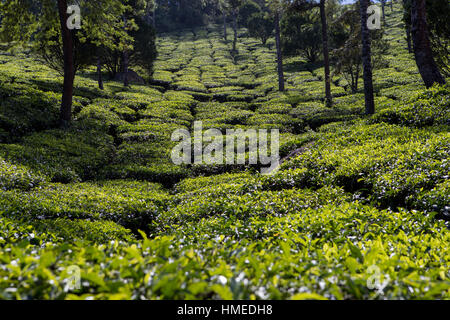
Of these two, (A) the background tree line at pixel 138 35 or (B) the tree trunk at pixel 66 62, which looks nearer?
(A) the background tree line at pixel 138 35

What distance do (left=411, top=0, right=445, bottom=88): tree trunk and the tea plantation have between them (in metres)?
1.33

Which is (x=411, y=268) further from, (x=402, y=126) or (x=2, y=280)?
(x=402, y=126)

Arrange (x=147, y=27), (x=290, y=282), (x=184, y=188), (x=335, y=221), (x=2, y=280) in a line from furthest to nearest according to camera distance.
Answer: (x=147, y=27) < (x=184, y=188) < (x=335, y=221) < (x=290, y=282) < (x=2, y=280)

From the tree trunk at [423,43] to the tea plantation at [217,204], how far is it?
4.38 ft

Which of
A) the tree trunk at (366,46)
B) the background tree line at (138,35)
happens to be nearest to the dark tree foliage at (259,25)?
the background tree line at (138,35)

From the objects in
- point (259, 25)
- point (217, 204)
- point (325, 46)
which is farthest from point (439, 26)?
point (259, 25)

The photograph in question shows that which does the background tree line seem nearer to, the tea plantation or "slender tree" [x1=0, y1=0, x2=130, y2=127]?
"slender tree" [x1=0, y1=0, x2=130, y2=127]

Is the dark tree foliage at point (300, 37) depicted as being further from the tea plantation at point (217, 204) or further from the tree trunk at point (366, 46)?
the tree trunk at point (366, 46)

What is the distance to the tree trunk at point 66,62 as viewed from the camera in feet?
54.1

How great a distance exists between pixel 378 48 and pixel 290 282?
1311 inches

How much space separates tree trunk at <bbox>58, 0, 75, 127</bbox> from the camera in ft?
54.1

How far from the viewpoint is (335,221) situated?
20.7ft

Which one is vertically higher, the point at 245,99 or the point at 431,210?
the point at 245,99

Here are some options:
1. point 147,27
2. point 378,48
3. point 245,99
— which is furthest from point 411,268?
point 147,27
